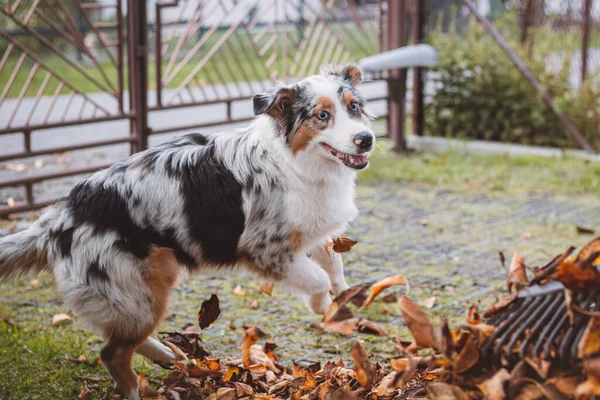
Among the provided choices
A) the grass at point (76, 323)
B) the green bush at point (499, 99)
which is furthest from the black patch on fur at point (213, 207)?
the green bush at point (499, 99)

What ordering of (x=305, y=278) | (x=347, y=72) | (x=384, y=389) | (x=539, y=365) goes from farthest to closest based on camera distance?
(x=347, y=72)
(x=305, y=278)
(x=384, y=389)
(x=539, y=365)

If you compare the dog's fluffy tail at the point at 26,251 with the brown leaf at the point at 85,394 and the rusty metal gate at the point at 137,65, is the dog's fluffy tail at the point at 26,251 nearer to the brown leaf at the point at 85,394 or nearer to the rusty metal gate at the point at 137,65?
the brown leaf at the point at 85,394

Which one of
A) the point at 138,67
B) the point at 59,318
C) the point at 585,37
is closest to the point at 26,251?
the point at 59,318

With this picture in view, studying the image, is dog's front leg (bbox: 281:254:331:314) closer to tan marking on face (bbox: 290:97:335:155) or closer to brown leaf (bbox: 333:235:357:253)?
brown leaf (bbox: 333:235:357:253)

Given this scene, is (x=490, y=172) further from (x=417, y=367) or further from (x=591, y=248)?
(x=591, y=248)

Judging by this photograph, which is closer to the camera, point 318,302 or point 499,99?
point 318,302

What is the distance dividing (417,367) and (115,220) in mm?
1455

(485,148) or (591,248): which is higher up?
(591,248)

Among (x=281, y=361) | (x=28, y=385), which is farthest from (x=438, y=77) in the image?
(x=28, y=385)

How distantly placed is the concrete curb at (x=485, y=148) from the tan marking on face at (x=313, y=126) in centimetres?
576

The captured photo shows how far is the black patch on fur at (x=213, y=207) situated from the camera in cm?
357

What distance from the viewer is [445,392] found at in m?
2.52

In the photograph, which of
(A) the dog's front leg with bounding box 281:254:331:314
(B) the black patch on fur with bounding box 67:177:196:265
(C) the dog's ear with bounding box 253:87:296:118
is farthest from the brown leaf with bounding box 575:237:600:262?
(B) the black patch on fur with bounding box 67:177:196:265

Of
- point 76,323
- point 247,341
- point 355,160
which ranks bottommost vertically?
point 76,323
